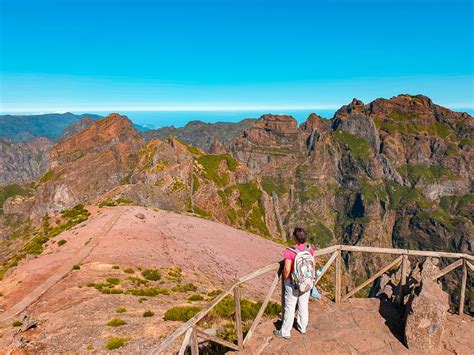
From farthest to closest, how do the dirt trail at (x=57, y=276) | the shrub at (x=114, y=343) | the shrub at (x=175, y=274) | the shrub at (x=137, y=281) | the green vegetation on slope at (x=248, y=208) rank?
the green vegetation on slope at (x=248, y=208) → the shrub at (x=175, y=274) → the shrub at (x=137, y=281) → the dirt trail at (x=57, y=276) → the shrub at (x=114, y=343)

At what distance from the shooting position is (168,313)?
1997 cm

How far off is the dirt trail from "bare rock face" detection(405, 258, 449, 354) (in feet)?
77.3

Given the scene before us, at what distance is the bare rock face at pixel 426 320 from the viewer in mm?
11820

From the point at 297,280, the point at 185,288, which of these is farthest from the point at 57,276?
the point at 297,280

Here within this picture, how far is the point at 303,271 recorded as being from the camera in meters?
11.7

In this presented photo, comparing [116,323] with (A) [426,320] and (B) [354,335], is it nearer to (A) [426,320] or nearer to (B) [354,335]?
(B) [354,335]

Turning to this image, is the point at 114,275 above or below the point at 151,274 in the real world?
above

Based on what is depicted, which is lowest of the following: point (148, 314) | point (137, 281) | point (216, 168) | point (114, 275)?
point (216, 168)

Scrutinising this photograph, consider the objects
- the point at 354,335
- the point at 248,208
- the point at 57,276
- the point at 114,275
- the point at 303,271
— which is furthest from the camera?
the point at 248,208

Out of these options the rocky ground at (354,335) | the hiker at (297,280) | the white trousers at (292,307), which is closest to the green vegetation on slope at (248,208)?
the rocky ground at (354,335)

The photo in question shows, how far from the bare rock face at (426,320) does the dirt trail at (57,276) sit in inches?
927

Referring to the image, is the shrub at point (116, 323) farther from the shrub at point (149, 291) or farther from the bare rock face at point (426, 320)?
the bare rock face at point (426, 320)

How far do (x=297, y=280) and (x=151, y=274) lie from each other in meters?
21.3

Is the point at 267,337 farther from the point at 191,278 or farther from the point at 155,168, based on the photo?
the point at 155,168
